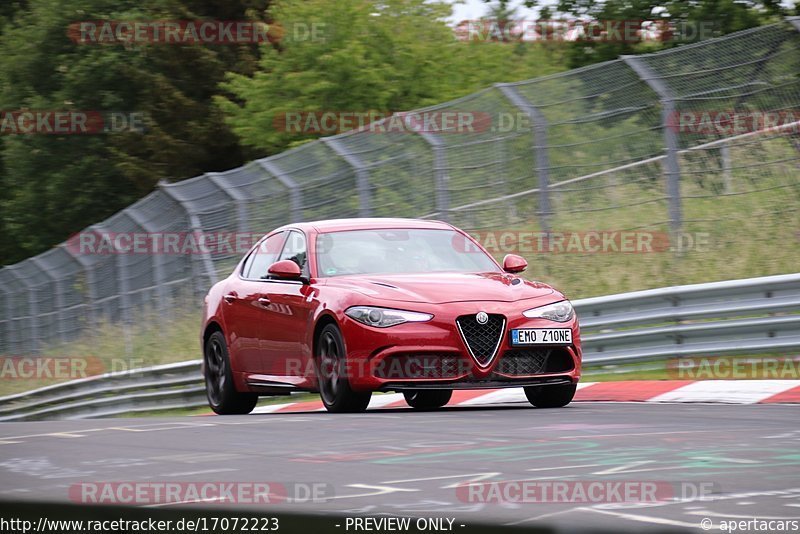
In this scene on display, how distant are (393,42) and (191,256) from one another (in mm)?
17583

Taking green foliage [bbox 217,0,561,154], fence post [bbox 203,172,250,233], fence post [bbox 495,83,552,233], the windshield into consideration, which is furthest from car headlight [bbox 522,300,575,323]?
green foliage [bbox 217,0,561,154]

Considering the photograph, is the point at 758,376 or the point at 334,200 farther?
the point at 334,200

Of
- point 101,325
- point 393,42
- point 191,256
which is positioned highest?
point 393,42

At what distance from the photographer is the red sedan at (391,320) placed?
9828 millimetres

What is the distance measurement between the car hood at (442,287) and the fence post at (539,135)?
4.88 meters

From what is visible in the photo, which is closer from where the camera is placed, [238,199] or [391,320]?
[391,320]

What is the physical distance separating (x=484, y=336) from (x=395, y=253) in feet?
4.51

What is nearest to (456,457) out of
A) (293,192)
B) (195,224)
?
(293,192)

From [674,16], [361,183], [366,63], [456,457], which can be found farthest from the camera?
[366,63]

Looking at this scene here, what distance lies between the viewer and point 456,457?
6730 mm

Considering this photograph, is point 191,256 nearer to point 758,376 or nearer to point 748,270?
point 748,270

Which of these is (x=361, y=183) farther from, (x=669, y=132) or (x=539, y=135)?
(x=669, y=132)

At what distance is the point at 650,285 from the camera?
50.9 ft


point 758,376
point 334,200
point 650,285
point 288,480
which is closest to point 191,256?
point 334,200
